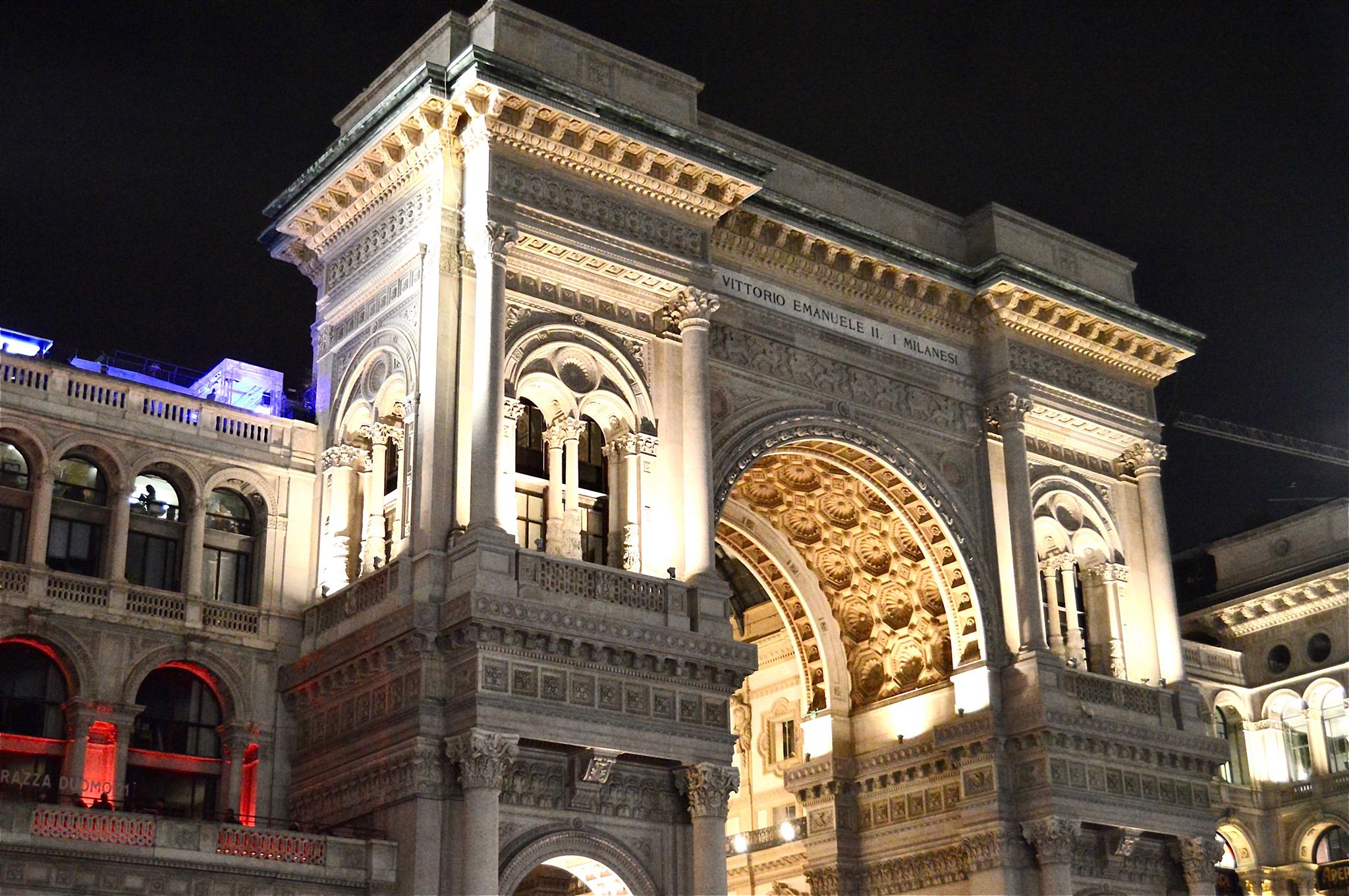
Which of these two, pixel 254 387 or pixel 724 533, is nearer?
pixel 254 387

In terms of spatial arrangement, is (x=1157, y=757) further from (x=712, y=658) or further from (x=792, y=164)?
(x=792, y=164)

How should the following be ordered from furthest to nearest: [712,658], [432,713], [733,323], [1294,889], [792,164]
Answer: [1294,889], [792,164], [733,323], [712,658], [432,713]

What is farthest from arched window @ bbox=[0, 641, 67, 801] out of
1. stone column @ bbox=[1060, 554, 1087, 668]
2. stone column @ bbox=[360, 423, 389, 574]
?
stone column @ bbox=[1060, 554, 1087, 668]

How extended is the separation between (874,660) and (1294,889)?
636 inches

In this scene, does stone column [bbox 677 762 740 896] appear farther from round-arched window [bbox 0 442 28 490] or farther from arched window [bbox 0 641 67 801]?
round-arched window [bbox 0 442 28 490]

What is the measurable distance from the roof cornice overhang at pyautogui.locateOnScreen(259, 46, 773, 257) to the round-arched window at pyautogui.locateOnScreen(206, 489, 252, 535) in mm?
5824

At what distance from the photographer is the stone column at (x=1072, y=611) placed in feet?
133

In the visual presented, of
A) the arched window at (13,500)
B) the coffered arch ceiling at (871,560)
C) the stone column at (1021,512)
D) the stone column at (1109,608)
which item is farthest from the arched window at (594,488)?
the stone column at (1109,608)

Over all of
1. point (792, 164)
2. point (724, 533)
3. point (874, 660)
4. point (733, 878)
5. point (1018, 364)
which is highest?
point (792, 164)

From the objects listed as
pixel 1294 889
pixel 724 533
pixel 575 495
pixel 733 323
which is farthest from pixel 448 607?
pixel 1294 889

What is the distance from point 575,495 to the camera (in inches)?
1316

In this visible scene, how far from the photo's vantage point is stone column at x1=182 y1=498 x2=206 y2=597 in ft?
110

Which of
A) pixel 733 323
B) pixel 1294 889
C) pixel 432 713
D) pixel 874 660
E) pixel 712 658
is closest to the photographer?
pixel 432 713

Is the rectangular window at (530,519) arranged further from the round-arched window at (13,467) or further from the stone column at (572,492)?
the round-arched window at (13,467)
